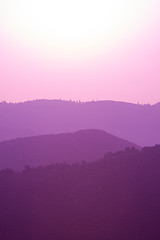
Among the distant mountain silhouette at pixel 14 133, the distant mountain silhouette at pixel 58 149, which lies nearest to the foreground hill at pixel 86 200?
the distant mountain silhouette at pixel 58 149

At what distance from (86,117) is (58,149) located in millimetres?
79846

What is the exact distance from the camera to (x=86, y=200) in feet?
75.5

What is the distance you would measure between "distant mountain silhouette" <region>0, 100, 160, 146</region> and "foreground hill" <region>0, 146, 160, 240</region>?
83.3 m

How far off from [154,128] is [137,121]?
4.91 m

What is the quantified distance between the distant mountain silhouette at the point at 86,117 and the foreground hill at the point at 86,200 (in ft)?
273

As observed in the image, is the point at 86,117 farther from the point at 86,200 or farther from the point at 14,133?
the point at 86,200

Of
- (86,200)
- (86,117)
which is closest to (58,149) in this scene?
(86,200)

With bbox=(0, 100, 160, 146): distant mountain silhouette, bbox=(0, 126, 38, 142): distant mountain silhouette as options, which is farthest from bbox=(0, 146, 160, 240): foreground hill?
bbox=(0, 100, 160, 146): distant mountain silhouette

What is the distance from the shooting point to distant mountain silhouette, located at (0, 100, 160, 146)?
117 m

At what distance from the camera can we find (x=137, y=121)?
407 ft

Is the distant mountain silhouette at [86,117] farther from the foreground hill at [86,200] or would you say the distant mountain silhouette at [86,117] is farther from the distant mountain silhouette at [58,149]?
the foreground hill at [86,200]

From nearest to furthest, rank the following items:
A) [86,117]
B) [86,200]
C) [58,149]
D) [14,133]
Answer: [86,200]
[58,149]
[14,133]
[86,117]

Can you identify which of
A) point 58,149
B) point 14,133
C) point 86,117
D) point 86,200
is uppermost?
point 86,117

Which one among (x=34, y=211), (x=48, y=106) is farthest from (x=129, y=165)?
(x=48, y=106)
